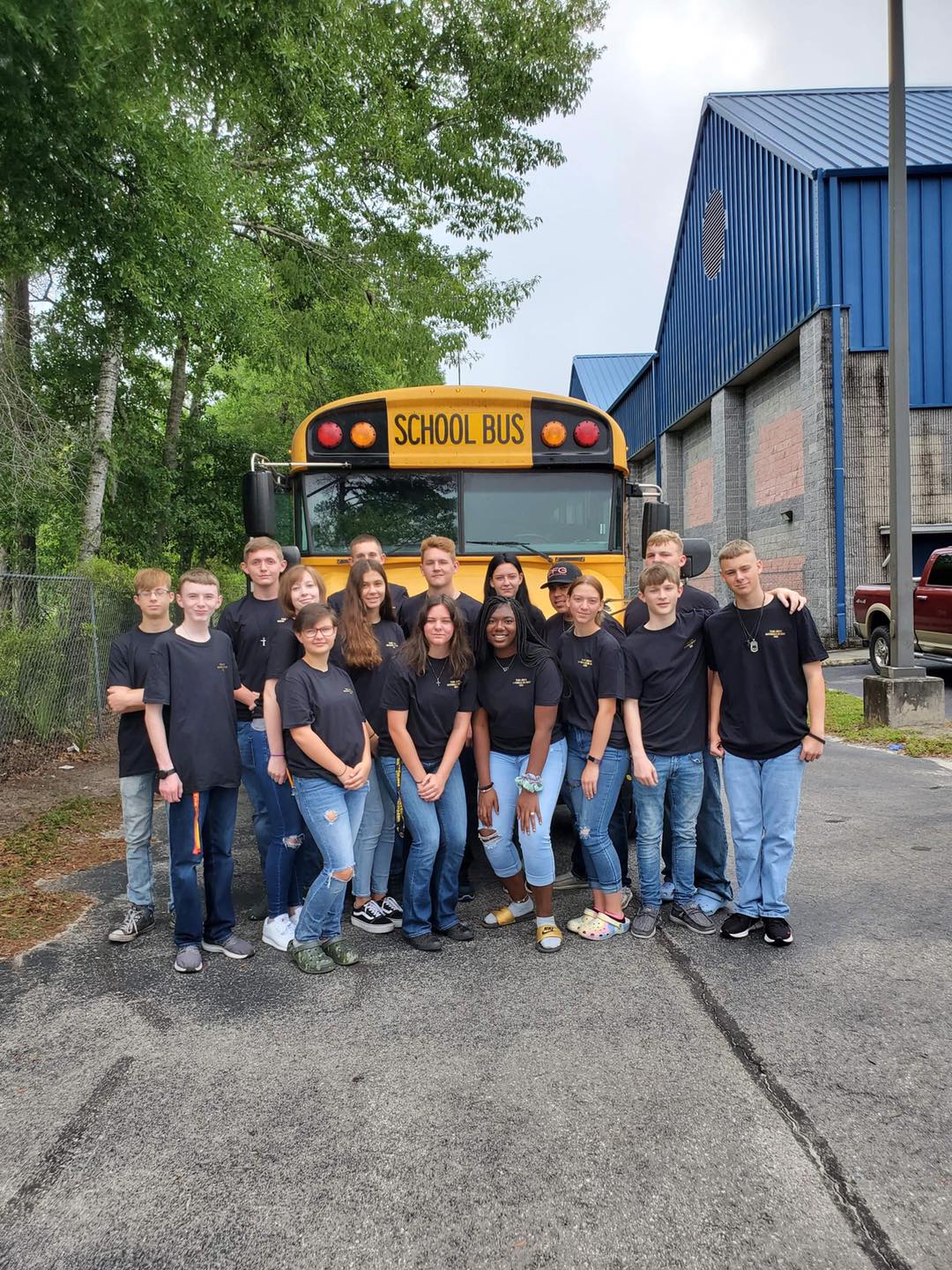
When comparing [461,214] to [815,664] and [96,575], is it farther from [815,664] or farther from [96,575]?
[815,664]

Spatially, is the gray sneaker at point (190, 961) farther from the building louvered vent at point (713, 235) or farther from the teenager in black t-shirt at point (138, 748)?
the building louvered vent at point (713, 235)

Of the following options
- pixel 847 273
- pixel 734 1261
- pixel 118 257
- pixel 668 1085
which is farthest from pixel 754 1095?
pixel 847 273

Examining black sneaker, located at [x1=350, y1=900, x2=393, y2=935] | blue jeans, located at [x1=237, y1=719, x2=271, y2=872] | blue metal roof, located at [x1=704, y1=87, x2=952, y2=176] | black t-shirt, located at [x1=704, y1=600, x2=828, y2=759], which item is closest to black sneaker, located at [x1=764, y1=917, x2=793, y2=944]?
black t-shirt, located at [x1=704, y1=600, x2=828, y2=759]

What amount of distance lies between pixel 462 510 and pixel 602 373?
45084 millimetres

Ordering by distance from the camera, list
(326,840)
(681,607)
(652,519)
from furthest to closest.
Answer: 1. (652,519)
2. (681,607)
3. (326,840)

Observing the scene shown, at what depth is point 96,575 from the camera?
1097cm

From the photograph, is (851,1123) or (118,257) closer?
(851,1123)

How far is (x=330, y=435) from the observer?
19.0ft

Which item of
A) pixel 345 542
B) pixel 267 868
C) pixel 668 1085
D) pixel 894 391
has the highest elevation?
pixel 894 391

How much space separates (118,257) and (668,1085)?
677 centimetres

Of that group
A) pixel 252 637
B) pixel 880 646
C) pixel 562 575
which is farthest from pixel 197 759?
pixel 880 646

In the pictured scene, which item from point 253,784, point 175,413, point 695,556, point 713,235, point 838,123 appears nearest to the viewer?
point 253,784

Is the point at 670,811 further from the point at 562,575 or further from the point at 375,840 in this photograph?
the point at 375,840

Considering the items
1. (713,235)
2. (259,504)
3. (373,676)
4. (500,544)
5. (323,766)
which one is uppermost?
(713,235)
